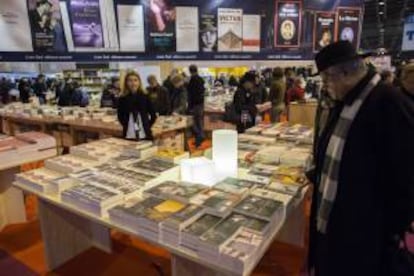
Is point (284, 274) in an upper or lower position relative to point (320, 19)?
lower

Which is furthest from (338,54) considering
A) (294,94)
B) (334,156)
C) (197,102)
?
(294,94)

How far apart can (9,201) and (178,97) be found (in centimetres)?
356

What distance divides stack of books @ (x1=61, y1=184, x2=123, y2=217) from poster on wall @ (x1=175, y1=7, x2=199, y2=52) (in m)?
2.39

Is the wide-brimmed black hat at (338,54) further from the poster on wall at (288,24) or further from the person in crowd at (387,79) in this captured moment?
the poster on wall at (288,24)

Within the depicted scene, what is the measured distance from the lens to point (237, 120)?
5.17m

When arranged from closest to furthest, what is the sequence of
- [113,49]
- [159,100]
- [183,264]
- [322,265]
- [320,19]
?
1. [322,265]
2. [183,264]
3. [113,49]
4. [320,19]
5. [159,100]

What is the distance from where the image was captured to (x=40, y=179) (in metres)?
2.36

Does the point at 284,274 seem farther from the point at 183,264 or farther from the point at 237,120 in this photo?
the point at 237,120

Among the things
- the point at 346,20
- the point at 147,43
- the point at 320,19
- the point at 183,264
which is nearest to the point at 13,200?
the point at 147,43

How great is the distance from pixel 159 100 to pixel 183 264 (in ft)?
14.8

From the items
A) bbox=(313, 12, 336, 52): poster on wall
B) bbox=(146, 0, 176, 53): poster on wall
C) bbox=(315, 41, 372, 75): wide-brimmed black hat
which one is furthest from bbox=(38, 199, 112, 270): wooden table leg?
bbox=(313, 12, 336, 52): poster on wall

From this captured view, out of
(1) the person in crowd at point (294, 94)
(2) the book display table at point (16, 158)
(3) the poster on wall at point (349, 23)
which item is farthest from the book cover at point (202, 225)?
(1) the person in crowd at point (294, 94)

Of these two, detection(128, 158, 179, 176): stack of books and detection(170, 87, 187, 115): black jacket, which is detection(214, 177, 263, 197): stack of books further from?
detection(170, 87, 187, 115): black jacket

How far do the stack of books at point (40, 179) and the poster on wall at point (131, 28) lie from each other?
1.87 m
